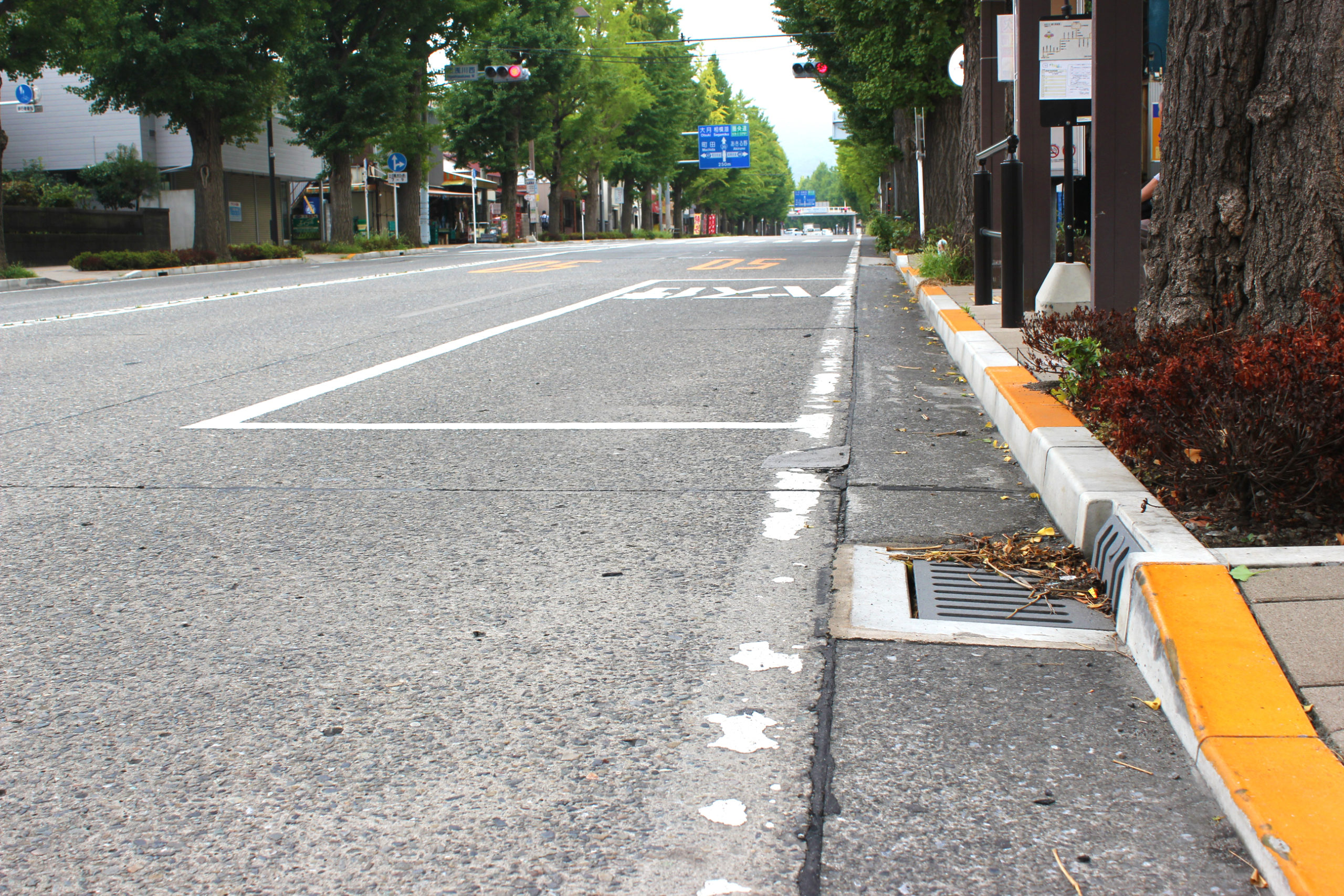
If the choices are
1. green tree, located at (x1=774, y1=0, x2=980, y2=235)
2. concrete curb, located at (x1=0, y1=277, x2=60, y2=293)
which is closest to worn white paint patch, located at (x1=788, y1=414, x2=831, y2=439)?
green tree, located at (x1=774, y1=0, x2=980, y2=235)

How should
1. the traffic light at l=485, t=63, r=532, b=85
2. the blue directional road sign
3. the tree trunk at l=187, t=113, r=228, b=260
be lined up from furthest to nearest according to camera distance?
the blue directional road sign < the traffic light at l=485, t=63, r=532, b=85 < the tree trunk at l=187, t=113, r=228, b=260

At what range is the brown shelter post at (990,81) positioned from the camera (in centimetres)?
1212

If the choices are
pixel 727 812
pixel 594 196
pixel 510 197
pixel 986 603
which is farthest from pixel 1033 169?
pixel 594 196

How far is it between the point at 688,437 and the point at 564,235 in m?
59.1

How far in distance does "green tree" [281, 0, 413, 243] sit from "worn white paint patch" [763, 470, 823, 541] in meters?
34.3

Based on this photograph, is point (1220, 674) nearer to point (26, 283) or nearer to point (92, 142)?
point (26, 283)

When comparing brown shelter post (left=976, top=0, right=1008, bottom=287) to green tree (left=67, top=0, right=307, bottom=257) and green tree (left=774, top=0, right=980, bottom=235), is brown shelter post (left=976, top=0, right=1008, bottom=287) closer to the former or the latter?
green tree (left=774, top=0, right=980, bottom=235)

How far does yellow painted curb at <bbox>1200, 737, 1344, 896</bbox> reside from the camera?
6.20ft

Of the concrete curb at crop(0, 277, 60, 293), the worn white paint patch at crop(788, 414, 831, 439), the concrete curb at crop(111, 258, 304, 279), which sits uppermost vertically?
the concrete curb at crop(111, 258, 304, 279)

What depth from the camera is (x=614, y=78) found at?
59.1m

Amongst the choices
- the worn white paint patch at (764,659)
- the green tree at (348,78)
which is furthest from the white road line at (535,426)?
the green tree at (348,78)

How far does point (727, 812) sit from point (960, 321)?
7.44m

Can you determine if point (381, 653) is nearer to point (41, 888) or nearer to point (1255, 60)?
point (41, 888)

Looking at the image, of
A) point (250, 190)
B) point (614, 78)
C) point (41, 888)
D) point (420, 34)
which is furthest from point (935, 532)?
point (614, 78)
